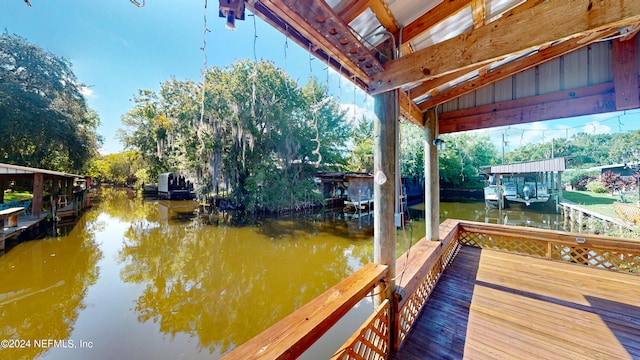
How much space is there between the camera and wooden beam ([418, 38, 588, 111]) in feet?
7.63

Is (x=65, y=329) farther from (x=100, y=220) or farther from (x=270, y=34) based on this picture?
(x=100, y=220)

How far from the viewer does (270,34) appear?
1.83m

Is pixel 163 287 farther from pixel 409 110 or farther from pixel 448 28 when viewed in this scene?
pixel 448 28

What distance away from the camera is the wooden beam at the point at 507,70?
7.63 ft

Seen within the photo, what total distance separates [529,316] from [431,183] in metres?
1.96

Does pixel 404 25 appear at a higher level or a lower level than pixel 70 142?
lower

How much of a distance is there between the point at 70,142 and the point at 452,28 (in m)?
20.0

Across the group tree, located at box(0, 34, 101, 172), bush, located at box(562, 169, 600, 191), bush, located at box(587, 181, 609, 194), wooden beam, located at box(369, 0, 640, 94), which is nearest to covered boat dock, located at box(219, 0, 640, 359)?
wooden beam, located at box(369, 0, 640, 94)

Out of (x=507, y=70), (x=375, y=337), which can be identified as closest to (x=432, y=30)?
(x=507, y=70)

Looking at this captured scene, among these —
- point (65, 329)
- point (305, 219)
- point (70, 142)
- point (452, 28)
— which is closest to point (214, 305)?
point (65, 329)

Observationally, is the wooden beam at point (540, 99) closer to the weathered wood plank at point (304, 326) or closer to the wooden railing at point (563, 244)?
the wooden railing at point (563, 244)

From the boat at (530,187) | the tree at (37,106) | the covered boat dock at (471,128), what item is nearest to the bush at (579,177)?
the boat at (530,187)

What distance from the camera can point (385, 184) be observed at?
180cm

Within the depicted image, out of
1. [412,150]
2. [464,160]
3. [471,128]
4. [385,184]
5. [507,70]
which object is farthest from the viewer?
[464,160]
